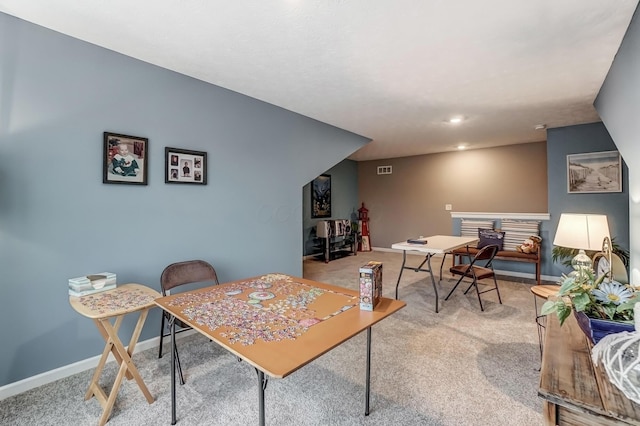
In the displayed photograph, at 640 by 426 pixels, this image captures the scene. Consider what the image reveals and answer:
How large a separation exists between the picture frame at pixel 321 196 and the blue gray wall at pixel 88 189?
3.46m

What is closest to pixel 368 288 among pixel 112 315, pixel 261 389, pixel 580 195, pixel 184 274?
pixel 261 389

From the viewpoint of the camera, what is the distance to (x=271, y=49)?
2367 mm

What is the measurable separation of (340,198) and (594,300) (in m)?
6.67

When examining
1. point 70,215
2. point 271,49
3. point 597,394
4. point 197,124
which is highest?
point 271,49

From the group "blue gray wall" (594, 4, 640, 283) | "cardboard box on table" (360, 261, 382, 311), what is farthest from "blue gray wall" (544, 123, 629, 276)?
"cardboard box on table" (360, 261, 382, 311)

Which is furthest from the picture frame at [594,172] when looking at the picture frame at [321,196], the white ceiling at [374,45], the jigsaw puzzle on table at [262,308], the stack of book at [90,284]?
the stack of book at [90,284]

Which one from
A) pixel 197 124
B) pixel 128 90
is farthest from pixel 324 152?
pixel 128 90

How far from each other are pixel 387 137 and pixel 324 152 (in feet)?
4.97

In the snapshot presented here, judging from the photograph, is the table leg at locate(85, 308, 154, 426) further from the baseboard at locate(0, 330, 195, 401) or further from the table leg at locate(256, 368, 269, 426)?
the table leg at locate(256, 368, 269, 426)

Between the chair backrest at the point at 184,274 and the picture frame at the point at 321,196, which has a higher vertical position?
the picture frame at the point at 321,196

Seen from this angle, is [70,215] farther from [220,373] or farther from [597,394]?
[597,394]

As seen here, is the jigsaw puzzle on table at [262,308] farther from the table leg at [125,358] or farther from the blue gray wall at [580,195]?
the blue gray wall at [580,195]

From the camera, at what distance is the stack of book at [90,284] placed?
2033 mm

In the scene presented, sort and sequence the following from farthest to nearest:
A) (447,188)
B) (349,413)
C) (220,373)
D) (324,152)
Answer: (447,188), (324,152), (220,373), (349,413)
